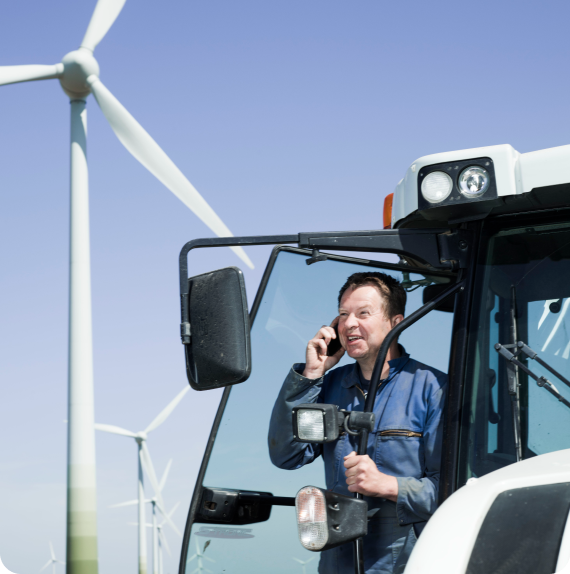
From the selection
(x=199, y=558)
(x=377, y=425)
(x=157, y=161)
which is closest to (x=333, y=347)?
(x=377, y=425)

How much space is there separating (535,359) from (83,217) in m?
11.2

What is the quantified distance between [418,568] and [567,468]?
45 centimetres

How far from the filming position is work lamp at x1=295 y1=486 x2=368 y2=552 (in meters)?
2.51

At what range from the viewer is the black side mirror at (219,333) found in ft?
8.79

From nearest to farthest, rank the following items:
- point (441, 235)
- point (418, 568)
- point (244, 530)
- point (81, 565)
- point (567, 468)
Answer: point (418, 568) → point (567, 468) → point (441, 235) → point (244, 530) → point (81, 565)

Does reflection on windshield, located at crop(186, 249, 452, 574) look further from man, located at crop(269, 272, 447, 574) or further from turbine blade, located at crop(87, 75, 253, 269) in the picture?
turbine blade, located at crop(87, 75, 253, 269)

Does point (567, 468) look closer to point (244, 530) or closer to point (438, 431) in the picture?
point (438, 431)

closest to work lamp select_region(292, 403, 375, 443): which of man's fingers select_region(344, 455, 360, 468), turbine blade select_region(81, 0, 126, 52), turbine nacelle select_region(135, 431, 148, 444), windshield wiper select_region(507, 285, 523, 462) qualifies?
man's fingers select_region(344, 455, 360, 468)

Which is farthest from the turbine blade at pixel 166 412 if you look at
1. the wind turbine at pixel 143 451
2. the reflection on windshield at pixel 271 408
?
the reflection on windshield at pixel 271 408

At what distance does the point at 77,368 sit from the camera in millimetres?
13414

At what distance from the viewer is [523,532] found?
176 cm

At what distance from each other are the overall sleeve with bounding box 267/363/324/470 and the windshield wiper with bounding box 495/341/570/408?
76 centimetres

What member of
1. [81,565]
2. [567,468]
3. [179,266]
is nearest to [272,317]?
[179,266]

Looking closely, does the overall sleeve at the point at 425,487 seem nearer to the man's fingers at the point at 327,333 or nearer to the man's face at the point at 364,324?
the man's face at the point at 364,324
